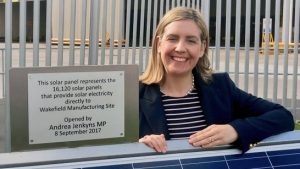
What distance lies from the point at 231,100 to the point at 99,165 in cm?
96

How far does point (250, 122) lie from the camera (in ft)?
6.39

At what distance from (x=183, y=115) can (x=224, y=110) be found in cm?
21

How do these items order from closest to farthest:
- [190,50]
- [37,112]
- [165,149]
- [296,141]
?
[37,112], [165,149], [296,141], [190,50]

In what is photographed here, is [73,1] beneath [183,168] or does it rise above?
above

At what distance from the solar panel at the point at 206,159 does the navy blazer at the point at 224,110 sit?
125mm

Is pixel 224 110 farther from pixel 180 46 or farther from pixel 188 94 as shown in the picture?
pixel 180 46

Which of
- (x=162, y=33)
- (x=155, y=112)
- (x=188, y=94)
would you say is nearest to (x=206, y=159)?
(x=155, y=112)

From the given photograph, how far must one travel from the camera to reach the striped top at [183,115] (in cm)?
215

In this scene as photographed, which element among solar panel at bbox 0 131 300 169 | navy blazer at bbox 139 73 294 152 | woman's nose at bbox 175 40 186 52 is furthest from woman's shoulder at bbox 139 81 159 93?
solar panel at bbox 0 131 300 169

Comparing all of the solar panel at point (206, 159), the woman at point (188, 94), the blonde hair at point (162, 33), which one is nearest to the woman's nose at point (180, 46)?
the woman at point (188, 94)

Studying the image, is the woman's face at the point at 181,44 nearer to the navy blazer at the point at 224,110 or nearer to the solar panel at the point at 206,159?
the navy blazer at the point at 224,110

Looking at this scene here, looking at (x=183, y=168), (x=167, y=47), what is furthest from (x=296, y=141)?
(x=167, y=47)

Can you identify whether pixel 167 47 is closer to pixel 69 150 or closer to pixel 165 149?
pixel 165 149

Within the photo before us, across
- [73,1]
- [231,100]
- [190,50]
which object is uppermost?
[73,1]
